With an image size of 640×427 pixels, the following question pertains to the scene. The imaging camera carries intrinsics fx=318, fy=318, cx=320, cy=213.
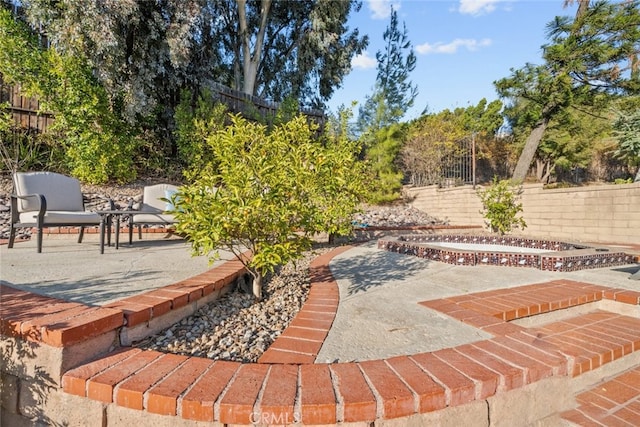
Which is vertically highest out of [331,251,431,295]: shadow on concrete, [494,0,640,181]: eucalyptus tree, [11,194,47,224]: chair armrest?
[494,0,640,181]: eucalyptus tree

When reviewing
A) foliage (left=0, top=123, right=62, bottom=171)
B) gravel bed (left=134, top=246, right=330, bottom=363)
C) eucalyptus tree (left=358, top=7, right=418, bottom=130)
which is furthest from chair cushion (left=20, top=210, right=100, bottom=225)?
eucalyptus tree (left=358, top=7, right=418, bottom=130)

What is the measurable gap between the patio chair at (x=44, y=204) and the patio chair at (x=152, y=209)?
18.5 inches

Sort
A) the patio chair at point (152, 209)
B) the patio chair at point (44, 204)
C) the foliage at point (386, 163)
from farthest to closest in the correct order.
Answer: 1. the foliage at point (386, 163)
2. the patio chair at point (152, 209)
3. the patio chair at point (44, 204)

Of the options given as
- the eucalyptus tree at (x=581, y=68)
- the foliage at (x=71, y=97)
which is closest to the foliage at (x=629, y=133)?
the eucalyptus tree at (x=581, y=68)

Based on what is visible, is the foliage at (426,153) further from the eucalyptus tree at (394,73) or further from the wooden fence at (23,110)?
the wooden fence at (23,110)

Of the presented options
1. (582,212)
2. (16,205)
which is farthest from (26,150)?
(582,212)

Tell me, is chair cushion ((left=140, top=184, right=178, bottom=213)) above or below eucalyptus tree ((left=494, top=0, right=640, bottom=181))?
below

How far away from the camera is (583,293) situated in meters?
2.23

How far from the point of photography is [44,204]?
326 cm

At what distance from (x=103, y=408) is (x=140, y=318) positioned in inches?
16.5

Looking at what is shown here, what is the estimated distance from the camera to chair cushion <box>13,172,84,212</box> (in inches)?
144

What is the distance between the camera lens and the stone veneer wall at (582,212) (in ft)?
18.3

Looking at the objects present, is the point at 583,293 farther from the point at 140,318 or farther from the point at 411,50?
the point at 411,50

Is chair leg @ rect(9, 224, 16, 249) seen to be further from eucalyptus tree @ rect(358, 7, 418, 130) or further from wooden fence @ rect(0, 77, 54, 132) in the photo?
eucalyptus tree @ rect(358, 7, 418, 130)
